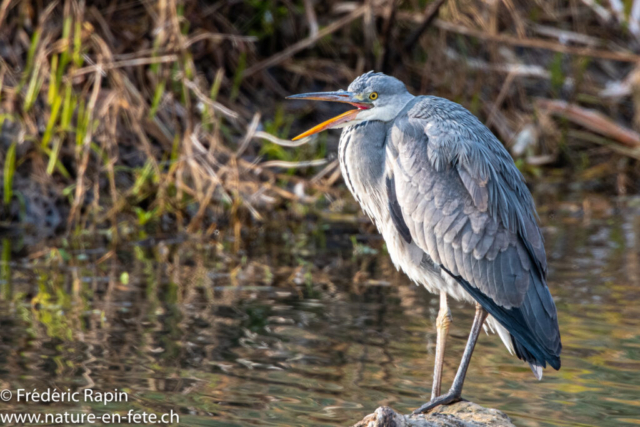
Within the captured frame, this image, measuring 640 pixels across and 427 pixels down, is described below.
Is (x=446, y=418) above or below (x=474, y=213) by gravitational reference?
below

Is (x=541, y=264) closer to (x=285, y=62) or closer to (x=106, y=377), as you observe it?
(x=106, y=377)

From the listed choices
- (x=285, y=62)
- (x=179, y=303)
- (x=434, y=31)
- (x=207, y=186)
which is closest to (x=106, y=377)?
(x=179, y=303)

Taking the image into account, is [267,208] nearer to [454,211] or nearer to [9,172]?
[9,172]

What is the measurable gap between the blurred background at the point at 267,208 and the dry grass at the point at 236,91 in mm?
33

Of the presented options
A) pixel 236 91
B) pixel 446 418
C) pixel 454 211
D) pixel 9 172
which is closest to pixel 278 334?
pixel 454 211

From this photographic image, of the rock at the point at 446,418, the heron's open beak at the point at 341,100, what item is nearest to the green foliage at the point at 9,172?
the heron's open beak at the point at 341,100

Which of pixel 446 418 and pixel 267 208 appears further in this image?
pixel 267 208

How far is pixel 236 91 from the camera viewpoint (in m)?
9.48

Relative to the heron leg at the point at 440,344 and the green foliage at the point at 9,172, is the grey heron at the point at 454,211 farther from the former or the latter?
the green foliage at the point at 9,172

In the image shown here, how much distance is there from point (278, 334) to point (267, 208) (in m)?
2.82

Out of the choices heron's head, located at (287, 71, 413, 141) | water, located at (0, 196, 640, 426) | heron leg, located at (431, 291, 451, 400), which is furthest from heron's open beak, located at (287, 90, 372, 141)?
water, located at (0, 196, 640, 426)

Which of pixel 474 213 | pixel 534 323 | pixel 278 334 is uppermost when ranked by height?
pixel 474 213

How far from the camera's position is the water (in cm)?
441

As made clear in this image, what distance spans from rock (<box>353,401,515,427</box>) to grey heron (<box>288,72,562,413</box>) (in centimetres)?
20
